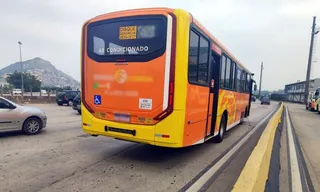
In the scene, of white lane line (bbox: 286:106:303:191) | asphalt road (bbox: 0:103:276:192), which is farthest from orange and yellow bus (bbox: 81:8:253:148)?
white lane line (bbox: 286:106:303:191)

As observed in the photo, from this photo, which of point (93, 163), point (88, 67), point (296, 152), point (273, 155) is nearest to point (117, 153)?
point (93, 163)

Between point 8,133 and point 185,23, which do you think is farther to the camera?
point 8,133

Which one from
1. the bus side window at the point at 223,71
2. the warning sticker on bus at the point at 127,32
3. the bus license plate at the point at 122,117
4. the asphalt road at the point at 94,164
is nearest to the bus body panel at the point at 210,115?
the asphalt road at the point at 94,164

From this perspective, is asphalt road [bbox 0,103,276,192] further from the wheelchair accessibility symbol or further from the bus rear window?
the bus rear window

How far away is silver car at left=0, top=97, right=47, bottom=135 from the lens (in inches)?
294

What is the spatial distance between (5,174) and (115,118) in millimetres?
2402

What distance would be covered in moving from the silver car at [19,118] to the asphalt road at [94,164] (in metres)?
0.40

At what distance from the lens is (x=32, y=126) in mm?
8086

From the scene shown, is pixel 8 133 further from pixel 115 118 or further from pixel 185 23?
pixel 185 23

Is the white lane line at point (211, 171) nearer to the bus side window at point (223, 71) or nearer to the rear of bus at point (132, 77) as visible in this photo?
the rear of bus at point (132, 77)

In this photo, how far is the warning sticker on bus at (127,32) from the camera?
486 centimetres

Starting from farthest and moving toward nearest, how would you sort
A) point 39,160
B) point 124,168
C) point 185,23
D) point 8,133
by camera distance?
point 8,133 → point 39,160 → point 124,168 → point 185,23

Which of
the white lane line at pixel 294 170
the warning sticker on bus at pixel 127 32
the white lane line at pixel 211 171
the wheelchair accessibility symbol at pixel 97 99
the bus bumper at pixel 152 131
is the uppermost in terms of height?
the warning sticker on bus at pixel 127 32

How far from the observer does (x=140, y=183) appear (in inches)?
161
